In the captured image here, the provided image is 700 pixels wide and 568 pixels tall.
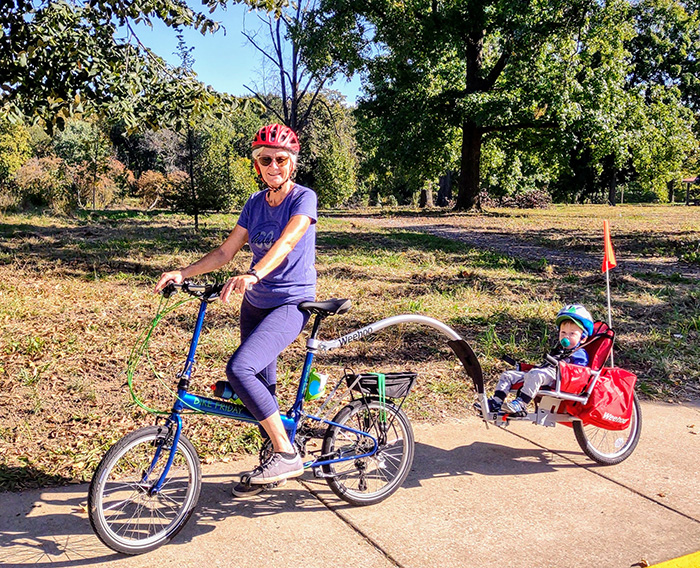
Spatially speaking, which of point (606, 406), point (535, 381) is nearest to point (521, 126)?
point (606, 406)

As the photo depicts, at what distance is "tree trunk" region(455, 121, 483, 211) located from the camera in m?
23.3

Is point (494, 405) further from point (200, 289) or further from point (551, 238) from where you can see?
point (551, 238)

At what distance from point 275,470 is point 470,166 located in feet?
71.3

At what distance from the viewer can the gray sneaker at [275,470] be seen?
3262 millimetres

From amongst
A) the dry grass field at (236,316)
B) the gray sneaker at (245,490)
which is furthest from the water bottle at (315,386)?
the dry grass field at (236,316)

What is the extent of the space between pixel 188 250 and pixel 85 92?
4.94 m

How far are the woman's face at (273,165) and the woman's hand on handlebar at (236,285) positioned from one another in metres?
0.63

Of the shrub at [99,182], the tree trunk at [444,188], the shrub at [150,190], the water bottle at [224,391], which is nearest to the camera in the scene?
the water bottle at [224,391]

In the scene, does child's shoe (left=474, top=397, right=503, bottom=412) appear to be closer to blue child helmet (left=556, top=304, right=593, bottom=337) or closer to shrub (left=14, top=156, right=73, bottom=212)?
blue child helmet (left=556, top=304, right=593, bottom=337)

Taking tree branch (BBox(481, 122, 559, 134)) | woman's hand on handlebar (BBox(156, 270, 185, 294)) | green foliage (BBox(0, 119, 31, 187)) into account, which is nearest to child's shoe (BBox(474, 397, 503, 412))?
woman's hand on handlebar (BBox(156, 270, 185, 294))

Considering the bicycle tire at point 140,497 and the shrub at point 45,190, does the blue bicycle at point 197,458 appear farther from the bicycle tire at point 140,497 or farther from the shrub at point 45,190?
the shrub at point 45,190

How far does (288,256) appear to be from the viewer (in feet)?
11.2

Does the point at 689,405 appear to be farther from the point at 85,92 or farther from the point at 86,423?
the point at 85,92

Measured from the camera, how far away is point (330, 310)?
3.35m
